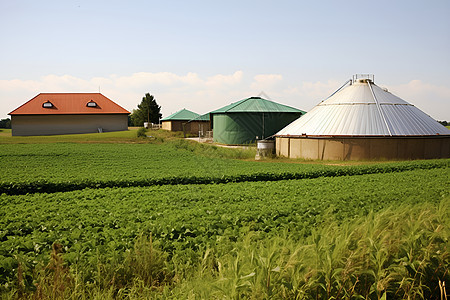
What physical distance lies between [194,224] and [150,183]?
26.2 ft

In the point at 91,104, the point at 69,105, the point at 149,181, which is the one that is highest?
the point at 91,104

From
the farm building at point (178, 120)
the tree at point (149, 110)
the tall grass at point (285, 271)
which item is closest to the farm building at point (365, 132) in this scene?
the tall grass at point (285, 271)

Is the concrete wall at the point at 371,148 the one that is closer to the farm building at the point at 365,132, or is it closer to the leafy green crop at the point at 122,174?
the farm building at the point at 365,132

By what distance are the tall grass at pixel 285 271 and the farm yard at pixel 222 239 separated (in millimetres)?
21

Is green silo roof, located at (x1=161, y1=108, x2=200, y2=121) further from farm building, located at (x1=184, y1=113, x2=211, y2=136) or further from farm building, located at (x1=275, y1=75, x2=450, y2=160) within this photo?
farm building, located at (x1=275, y1=75, x2=450, y2=160)

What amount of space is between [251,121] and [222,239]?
3373 cm

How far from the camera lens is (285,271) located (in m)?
4.37

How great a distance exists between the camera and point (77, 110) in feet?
170

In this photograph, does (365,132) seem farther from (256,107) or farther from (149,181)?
(149,181)

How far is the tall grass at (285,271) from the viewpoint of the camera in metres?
4.22

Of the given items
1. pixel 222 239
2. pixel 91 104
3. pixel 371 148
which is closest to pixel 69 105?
pixel 91 104

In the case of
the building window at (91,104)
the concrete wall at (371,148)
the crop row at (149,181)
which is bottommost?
the crop row at (149,181)

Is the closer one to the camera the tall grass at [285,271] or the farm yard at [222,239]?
the tall grass at [285,271]

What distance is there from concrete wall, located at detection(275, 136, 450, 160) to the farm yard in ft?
34.1
